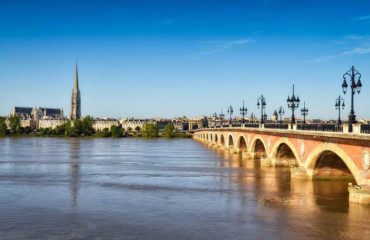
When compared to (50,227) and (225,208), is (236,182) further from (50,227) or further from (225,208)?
(50,227)

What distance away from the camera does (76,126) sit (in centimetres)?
17875

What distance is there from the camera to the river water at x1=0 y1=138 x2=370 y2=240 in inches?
883

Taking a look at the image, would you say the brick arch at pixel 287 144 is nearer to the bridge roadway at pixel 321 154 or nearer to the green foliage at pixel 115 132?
the bridge roadway at pixel 321 154

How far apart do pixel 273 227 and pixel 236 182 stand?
1697 centimetres

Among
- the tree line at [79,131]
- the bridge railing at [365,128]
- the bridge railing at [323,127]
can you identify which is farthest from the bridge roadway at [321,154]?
the tree line at [79,131]

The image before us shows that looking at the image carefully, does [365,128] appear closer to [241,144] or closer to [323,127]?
[323,127]

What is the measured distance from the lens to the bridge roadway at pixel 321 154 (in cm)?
2756

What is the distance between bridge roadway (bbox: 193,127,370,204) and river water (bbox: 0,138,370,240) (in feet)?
3.87

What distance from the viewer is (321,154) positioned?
119 ft

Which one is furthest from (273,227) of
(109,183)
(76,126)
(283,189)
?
(76,126)

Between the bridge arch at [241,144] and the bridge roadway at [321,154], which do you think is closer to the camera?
the bridge roadway at [321,154]

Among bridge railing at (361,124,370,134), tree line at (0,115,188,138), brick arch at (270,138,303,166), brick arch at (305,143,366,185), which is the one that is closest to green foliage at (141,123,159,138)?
tree line at (0,115,188,138)

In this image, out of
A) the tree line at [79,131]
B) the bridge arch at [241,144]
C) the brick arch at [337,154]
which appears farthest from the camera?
the tree line at [79,131]

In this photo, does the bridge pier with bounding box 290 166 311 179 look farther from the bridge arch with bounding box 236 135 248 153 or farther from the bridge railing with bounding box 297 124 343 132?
the bridge arch with bounding box 236 135 248 153
